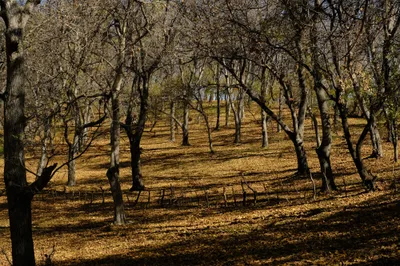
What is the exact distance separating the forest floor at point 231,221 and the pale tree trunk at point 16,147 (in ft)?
10.6

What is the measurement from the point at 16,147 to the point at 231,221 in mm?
7299

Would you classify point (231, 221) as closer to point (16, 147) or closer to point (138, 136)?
point (16, 147)

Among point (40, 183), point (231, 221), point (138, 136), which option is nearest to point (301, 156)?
point (138, 136)

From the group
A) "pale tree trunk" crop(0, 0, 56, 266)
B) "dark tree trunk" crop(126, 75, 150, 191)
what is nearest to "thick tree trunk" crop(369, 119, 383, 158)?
"dark tree trunk" crop(126, 75, 150, 191)

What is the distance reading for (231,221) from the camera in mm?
12703

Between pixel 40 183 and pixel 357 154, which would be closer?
pixel 40 183

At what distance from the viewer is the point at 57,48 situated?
19500mm

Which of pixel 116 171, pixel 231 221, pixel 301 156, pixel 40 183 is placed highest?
pixel 40 183

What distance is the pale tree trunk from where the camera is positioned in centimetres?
698

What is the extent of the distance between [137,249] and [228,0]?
883cm

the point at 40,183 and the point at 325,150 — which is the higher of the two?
the point at 40,183

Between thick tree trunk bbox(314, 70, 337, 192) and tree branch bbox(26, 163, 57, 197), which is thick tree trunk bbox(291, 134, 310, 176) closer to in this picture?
thick tree trunk bbox(314, 70, 337, 192)

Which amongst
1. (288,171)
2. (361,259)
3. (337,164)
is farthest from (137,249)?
(337,164)

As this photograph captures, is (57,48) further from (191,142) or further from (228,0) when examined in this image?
(191,142)
